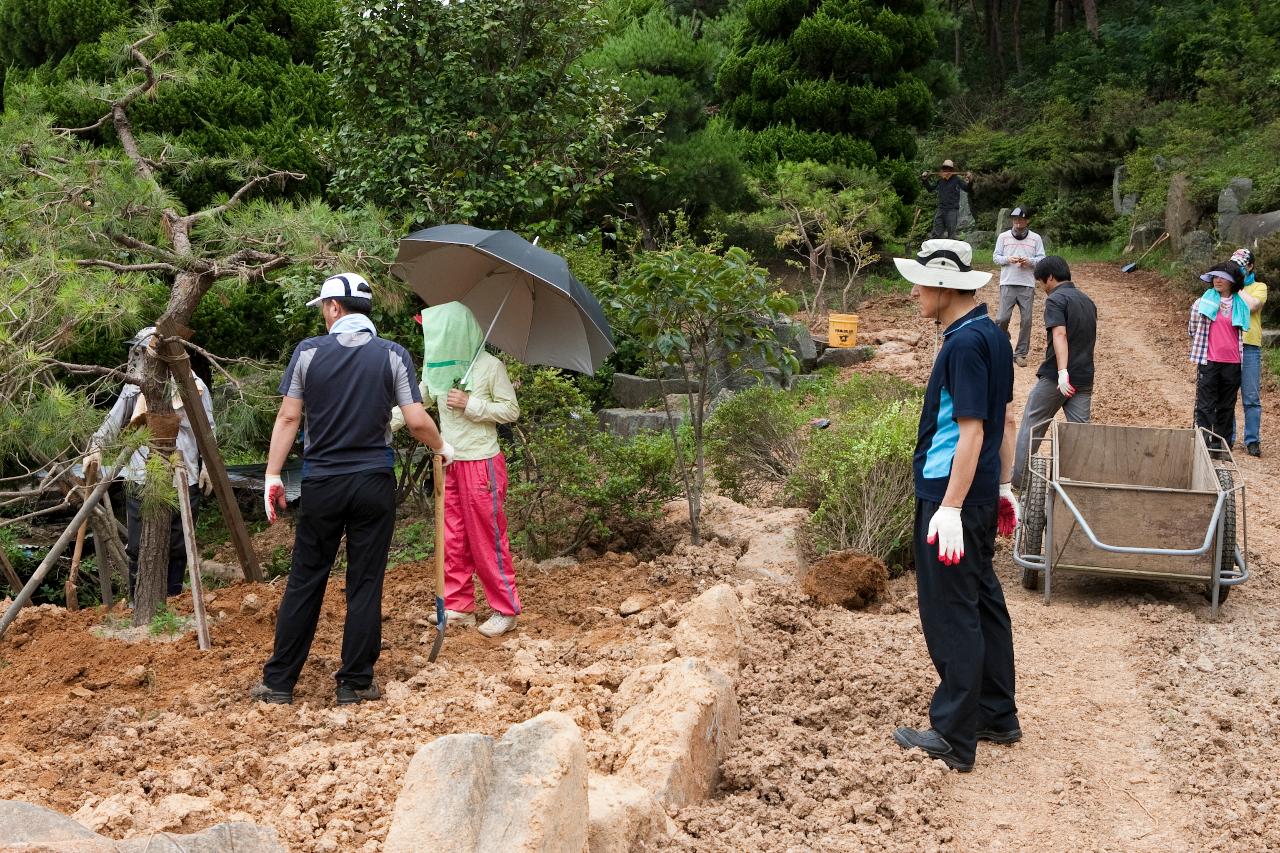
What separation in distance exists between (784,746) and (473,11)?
221 inches

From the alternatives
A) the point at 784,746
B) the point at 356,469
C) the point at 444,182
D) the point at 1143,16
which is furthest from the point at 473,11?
the point at 1143,16

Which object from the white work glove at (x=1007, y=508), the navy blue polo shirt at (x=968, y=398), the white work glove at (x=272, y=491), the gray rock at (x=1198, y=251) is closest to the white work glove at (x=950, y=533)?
the navy blue polo shirt at (x=968, y=398)

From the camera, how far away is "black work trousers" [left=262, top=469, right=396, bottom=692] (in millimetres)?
4449

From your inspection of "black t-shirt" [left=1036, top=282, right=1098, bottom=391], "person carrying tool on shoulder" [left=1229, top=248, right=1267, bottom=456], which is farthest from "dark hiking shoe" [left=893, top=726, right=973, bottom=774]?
"person carrying tool on shoulder" [left=1229, top=248, right=1267, bottom=456]

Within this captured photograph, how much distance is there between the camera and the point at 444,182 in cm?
753

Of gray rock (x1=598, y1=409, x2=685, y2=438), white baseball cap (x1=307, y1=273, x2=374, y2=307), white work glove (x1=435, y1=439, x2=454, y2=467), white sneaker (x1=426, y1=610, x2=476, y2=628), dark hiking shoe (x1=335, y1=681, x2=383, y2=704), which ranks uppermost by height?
white baseball cap (x1=307, y1=273, x2=374, y2=307)

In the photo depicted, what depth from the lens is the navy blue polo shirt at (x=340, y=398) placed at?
447 cm

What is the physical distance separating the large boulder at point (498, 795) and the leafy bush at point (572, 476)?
3.64 m

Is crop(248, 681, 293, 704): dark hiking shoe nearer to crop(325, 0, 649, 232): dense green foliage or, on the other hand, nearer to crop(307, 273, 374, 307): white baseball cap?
crop(307, 273, 374, 307): white baseball cap

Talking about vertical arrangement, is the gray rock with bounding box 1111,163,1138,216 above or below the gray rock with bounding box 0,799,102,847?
above

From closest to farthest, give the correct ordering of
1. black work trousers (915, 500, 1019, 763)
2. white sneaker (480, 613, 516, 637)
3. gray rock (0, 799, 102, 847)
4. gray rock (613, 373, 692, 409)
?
gray rock (0, 799, 102, 847)
black work trousers (915, 500, 1019, 763)
white sneaker (480, 613, 516, 637)
gray rock (613, 373, 692, 409)

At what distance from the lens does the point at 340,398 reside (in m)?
4.47

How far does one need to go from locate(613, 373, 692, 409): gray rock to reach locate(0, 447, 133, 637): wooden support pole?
627 centimetres

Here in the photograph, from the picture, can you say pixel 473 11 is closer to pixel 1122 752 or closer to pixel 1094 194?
pixel 1122 752
